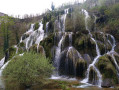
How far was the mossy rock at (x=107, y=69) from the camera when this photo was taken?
47.2ft

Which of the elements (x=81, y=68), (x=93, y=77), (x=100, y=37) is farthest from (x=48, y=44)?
(x=93, y=77)

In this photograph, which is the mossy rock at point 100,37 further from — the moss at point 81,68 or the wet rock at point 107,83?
the wet rock at point 107,83

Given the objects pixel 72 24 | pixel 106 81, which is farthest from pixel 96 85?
pixel 72 24

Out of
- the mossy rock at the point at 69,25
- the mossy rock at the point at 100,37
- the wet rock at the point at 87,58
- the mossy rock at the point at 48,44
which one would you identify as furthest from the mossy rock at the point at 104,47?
the mossy rock at the point at 69,25

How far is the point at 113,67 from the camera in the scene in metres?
15.5

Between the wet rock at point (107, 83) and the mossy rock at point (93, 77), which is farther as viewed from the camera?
the mossy rock at point (93, 77)

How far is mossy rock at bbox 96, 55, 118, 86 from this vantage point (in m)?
14.4

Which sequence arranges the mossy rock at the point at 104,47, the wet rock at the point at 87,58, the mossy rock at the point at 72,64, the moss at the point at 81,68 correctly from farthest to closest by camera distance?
the mossy rock at the point at 104,47 → the wet rock at the point at 87,58 → the mossy rock at the point at 72,64 → the moss at the point at 81,68

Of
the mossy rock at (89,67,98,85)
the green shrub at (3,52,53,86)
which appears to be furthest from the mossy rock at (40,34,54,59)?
the green shrub at (3,52,53,86)

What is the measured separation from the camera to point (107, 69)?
14906 mm

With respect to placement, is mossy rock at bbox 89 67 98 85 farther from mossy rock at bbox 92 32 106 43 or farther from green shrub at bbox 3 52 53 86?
mossy rock at bbox 92 32 106 43

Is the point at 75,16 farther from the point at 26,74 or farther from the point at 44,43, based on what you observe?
the point at 26,74

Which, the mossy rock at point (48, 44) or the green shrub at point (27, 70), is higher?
the mossy rock at point (48, 44)

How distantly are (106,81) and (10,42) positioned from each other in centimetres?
3725
